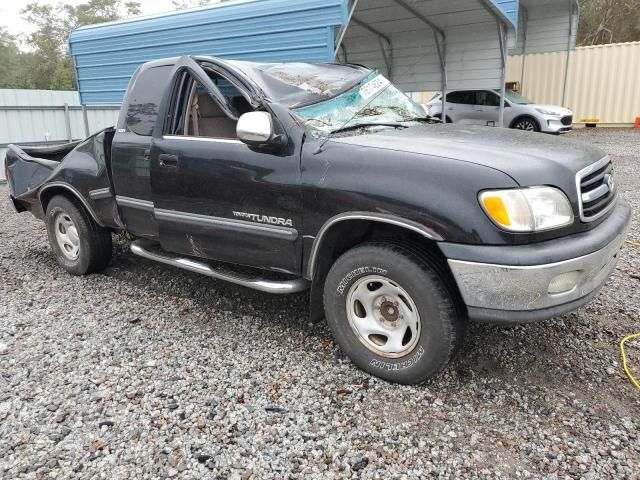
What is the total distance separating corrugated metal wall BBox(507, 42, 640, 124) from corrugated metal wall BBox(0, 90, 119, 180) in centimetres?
1489

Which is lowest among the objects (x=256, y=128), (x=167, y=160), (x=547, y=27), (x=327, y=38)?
(x=167, y=160)

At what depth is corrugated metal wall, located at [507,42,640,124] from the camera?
18.1m

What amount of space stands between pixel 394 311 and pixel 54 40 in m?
42.9

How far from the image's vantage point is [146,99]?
402 cm

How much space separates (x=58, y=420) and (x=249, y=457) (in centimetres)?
106

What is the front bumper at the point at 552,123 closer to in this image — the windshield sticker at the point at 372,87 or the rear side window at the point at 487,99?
the rear side window at the point at 487,99

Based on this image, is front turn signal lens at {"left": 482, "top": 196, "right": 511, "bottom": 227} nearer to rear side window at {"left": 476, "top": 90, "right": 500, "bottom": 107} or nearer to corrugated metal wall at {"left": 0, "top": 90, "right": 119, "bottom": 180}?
corrugated metal wall at {"left": 0, "top": 90, "right": 119, "bottom": 180}

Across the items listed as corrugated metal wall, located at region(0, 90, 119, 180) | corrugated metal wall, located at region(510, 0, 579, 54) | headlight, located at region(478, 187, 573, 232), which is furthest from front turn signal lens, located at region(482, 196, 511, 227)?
corrugated metal wall, located at region(510, 0, 579, 54)

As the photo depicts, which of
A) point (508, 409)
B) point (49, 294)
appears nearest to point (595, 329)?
point (508, 409)

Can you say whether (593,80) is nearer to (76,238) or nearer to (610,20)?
(610,20)

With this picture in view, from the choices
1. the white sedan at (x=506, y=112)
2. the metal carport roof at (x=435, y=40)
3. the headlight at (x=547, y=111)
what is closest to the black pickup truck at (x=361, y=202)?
the metal carport roof at (x=435, y=40)

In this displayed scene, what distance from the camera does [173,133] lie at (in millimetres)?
3789

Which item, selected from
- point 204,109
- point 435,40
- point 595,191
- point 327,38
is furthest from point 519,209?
point 435,40

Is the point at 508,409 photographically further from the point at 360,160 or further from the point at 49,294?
the point at 49,294
